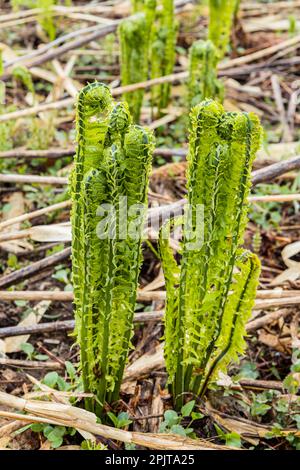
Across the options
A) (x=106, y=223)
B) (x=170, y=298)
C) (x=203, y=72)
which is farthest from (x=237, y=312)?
(x=203, y=72)

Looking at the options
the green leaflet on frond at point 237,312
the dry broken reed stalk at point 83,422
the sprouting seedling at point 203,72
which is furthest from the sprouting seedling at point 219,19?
the dry broken reed stalk at point 83,422

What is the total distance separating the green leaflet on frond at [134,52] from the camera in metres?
2.78

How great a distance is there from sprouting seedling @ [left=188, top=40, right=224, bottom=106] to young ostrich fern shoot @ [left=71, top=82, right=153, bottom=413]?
144 cm

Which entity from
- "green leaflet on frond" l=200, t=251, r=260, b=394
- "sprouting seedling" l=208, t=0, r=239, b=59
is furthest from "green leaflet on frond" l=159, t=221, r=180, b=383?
"sprouting seedling" l=208, t=0, r=239, b=59

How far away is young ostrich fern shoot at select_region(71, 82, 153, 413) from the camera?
1355 millimetres

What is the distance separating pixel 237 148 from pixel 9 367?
100cm

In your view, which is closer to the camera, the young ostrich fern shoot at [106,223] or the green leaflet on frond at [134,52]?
the young ostrich fern shoot at [106,223]

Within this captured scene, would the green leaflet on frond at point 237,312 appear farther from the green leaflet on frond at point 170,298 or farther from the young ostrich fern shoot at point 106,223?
the young ostrich fern shoot at point 106,223

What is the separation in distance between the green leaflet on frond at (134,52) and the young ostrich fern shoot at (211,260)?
4.91 feet

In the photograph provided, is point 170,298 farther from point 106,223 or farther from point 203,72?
point 203,72

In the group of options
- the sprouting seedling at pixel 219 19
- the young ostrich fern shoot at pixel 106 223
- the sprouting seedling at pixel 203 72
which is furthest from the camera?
the sprouting seedling at pixel 219 19

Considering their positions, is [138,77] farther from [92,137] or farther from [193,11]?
[92,137]

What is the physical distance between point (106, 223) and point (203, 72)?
156cm

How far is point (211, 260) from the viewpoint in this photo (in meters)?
1.54
